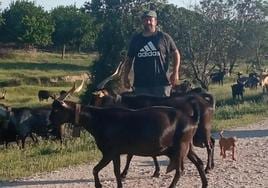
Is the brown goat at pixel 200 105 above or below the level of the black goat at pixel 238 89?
above

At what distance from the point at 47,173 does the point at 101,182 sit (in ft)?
4.02

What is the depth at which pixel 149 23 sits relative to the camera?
866cm

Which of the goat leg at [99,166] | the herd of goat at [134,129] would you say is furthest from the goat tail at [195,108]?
the goat leg at [99,166]

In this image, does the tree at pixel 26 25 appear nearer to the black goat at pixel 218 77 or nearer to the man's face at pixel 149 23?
the black goat at pixel 218 77

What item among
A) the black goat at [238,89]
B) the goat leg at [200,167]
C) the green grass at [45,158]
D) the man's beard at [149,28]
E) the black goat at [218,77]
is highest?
the man's beard at [149,28]

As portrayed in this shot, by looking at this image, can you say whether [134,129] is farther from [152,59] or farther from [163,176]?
[152,59]

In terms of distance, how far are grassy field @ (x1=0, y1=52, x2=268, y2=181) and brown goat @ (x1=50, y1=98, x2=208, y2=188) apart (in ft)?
6.34

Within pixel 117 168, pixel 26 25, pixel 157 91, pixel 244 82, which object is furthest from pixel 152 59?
pixel 26 25

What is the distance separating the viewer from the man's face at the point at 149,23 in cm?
864

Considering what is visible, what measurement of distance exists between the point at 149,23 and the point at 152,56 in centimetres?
51

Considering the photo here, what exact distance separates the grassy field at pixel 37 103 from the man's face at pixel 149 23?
2.69 metres

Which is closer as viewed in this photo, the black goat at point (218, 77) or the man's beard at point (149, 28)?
the man's beard at point (149, 28)

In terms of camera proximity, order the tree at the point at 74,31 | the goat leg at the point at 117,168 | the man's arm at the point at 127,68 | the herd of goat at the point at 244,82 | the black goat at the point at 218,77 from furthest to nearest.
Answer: the tree at the point at 74,31
the black goat at the point at 218,77
the herd of goat at the point at 244,82
the man's arm at the point at 127,68
the goat leg at the point at 117,168

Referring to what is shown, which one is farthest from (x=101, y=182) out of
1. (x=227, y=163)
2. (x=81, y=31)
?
(x=81, y=31)
